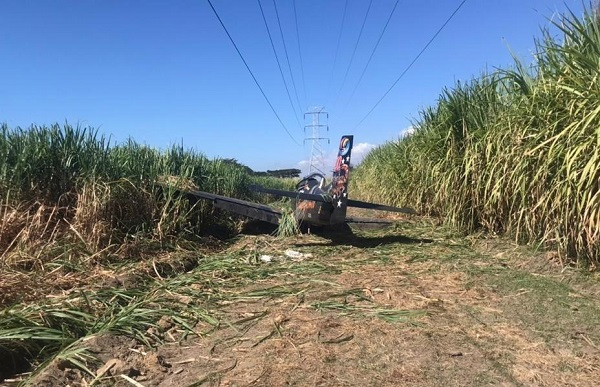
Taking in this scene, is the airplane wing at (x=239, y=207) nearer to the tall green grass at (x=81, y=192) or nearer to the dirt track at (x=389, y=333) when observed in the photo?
the tall green grass at (x=81, y=192)

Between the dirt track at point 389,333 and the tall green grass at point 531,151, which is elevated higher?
the tall green grass at point 531,151

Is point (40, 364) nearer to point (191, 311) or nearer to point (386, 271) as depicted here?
point (191, 311)

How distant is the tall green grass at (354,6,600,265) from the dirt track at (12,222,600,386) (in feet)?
1.76

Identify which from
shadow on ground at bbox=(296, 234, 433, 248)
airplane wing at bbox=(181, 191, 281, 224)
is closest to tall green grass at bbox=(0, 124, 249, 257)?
airplane wing at bbox=(181, 191, 281, 224)

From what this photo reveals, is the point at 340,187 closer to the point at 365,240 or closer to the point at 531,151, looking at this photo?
the point at 365,240

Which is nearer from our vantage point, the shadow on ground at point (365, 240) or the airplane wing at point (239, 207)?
the shadow on ground at point (365, 240)

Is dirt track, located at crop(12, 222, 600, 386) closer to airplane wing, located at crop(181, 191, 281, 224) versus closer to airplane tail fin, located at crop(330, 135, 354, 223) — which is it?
airplane tail fin, located at crop(330, 135, 354, 223)

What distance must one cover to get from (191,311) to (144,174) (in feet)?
14.7

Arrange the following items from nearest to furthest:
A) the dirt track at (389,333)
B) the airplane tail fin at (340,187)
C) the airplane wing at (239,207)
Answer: the dirt track at (389,333)
the airplane tail fin at (340,187)
the airplane wing at (239,207)

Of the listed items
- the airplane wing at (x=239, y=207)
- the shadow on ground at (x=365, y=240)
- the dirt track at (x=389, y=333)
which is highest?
the airplane wing at (x=239, y=207)

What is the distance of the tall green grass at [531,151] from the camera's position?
4.53 meters

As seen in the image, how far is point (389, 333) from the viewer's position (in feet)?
11.2

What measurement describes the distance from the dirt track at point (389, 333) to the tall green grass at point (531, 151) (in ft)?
1.76

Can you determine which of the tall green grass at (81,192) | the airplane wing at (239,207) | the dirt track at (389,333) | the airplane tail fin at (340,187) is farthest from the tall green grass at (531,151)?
the tall green grass at (81,192)
